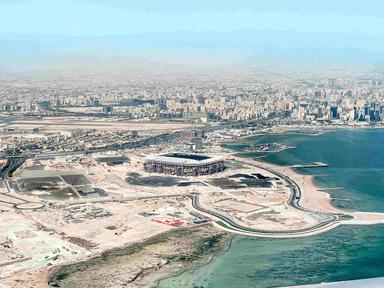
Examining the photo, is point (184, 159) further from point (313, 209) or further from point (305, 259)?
point (305, 259)

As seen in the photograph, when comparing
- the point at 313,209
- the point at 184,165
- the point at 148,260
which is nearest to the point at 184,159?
the point at 184,165

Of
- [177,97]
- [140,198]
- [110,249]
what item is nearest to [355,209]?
[140,198]

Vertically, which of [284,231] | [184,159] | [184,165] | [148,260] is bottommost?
[148,260]

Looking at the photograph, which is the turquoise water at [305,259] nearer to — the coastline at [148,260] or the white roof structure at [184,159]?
the coastline at [148,260]

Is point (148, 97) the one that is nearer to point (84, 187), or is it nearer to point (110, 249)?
point (84, 187)

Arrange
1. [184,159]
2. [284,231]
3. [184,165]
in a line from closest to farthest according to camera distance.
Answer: [284,231], [184,165], [184,159]

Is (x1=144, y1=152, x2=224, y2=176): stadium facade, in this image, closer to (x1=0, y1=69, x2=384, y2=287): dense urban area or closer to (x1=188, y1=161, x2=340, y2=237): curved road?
(x1=0, y1=69, x2=384, y2=287): dense urban area

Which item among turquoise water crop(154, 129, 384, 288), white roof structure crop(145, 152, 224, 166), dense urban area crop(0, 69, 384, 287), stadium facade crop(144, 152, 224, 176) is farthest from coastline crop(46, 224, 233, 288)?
white roof structure crop(145, 152, 224, 166)

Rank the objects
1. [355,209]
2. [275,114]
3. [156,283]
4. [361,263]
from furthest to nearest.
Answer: [275,114] → [355,209] → [361,263] → [156,283]
